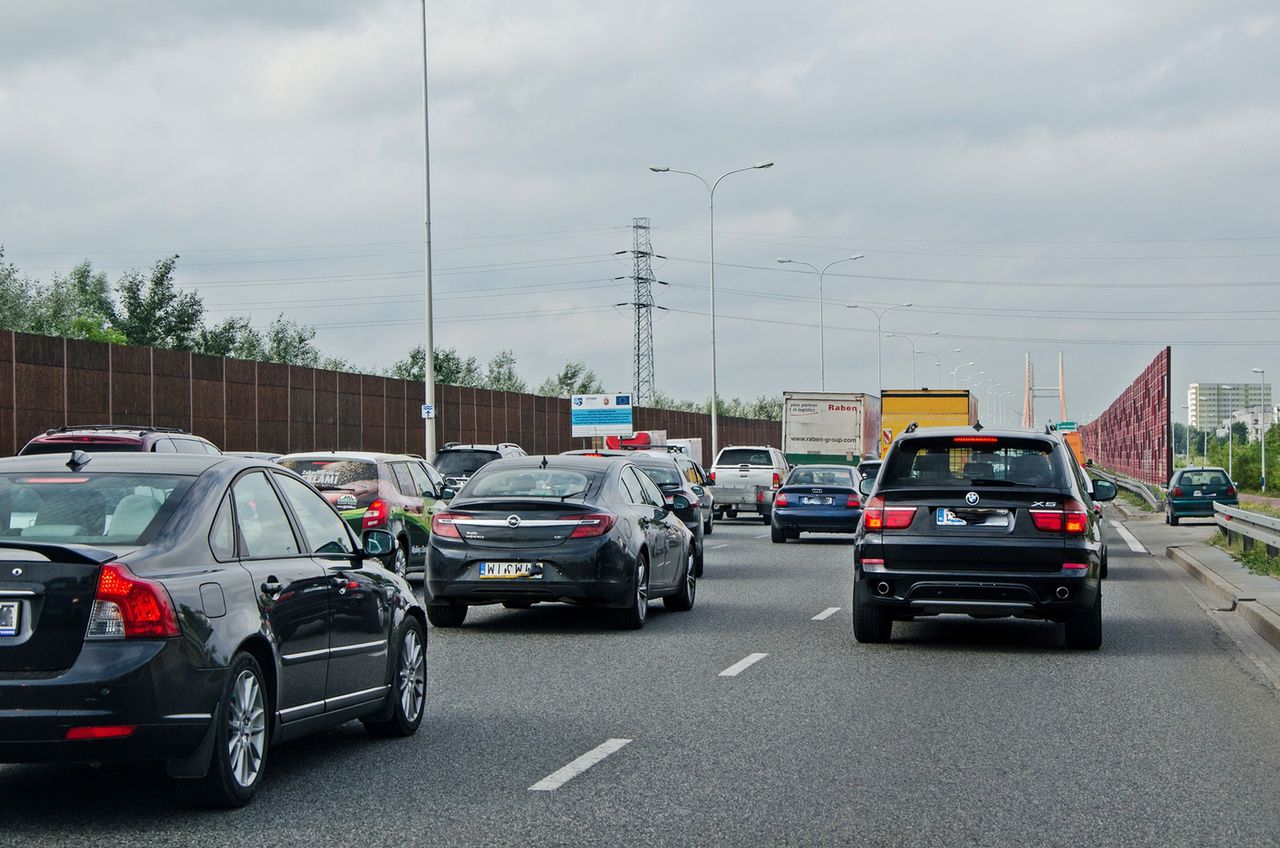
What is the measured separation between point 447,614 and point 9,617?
897 cm

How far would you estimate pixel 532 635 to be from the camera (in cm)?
1477

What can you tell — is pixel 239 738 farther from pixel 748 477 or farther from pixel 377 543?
pixel 748 477

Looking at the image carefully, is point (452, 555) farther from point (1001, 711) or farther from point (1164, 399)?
point (1164, 399)

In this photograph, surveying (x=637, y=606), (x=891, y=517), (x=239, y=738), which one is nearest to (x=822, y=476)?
(x=637, y=606)

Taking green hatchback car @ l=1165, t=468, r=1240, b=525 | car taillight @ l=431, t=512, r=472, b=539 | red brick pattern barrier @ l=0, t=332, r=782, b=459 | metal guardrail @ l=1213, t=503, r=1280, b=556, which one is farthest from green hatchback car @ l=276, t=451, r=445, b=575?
green hatchback car @ l=1165, t=468, r=1240, b=525

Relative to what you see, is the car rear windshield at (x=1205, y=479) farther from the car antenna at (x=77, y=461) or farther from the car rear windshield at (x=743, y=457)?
the car antenna at (x=77, y=461)

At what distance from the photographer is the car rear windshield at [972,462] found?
13531mm

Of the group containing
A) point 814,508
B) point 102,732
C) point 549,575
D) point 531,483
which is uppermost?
point 531,483

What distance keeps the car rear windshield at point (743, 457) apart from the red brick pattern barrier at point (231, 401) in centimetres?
1045

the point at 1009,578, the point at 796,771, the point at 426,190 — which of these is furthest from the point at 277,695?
the point at 426,190

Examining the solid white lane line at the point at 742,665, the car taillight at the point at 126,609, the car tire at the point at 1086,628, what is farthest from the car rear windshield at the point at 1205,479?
the car taillight at the point at 126,609

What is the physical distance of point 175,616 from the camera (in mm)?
6562

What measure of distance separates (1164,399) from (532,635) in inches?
1628

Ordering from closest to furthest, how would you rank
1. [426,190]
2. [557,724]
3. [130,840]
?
[130,840] → [557,724] → [426,190]
